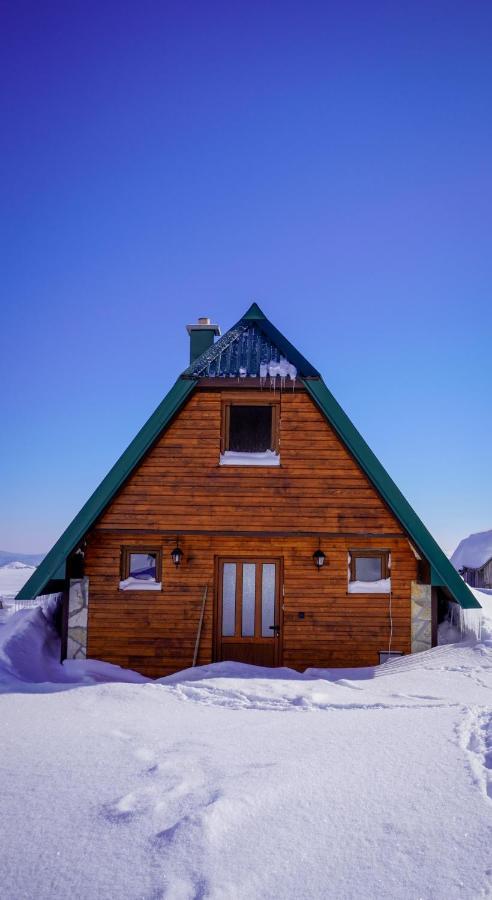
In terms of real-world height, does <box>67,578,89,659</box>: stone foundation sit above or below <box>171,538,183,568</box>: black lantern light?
below

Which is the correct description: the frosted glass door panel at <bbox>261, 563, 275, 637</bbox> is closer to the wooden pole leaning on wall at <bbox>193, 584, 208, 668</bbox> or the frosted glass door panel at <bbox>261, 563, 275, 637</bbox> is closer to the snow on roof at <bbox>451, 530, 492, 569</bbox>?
the wooden pole leaning on wall at <bbox>193, 584, 208, 668</bbox>

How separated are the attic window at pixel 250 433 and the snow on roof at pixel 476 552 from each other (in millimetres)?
27966

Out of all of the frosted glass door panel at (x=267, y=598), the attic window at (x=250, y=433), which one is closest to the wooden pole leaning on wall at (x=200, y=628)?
the frosted glass door panel at (x=267, y=598)

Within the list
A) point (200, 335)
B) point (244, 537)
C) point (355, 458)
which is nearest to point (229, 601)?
point (244, 537)

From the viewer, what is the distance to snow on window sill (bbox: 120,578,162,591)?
10953 millimetres

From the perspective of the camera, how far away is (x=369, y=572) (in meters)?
11.5

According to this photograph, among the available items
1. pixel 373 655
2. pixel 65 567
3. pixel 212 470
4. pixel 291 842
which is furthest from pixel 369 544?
pixel 291 842

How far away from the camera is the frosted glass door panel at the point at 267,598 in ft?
36.0

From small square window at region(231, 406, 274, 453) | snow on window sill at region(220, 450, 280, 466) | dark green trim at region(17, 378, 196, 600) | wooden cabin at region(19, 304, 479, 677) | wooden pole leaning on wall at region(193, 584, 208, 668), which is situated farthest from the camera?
small square window at region(231, 406, 274, 453)

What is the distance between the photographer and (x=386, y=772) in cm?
482

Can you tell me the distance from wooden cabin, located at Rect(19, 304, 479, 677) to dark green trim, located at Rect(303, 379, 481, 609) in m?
0.04

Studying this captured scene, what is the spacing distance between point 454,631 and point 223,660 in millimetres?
4466

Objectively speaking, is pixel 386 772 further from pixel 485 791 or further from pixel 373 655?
pixel 373 655

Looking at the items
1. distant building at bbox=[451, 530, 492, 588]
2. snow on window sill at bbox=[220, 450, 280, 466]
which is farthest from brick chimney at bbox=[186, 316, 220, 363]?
distant building at bbox=[451, 530, 492, 588]
